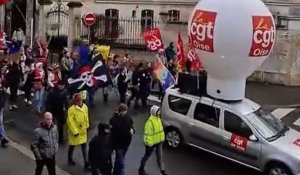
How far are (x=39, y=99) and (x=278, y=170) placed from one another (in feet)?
25.7

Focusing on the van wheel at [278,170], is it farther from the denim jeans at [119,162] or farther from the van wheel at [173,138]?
the denim jeans at [119,162]

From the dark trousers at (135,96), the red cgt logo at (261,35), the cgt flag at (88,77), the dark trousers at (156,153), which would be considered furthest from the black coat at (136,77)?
the dark trousers at (156,153)

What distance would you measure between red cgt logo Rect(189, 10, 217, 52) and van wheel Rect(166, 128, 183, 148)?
7.09 feet

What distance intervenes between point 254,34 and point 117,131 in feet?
13.1

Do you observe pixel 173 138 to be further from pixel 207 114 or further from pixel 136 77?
pixel 136 77

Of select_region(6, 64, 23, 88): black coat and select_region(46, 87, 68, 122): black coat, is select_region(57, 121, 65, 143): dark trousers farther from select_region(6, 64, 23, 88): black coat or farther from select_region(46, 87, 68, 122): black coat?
select_region(6, 64, 23, 88): black coat

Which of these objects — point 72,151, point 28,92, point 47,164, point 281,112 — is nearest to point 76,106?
point 72,151

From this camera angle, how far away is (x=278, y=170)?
1480 cm

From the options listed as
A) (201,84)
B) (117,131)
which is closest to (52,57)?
(201,84)

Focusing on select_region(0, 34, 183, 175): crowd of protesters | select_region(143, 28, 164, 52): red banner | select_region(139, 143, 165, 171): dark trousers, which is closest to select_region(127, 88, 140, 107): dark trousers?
select_region(0, 34, 183, 175): crowd of protesters

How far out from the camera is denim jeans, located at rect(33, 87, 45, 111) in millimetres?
19766

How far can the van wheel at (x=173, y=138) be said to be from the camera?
56.0ft

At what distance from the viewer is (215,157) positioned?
16594 millimetres

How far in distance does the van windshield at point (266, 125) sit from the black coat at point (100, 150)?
3.76m
